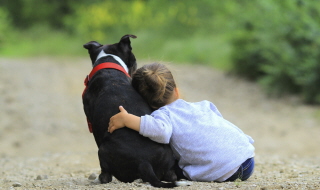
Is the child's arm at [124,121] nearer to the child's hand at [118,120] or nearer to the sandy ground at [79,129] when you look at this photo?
the child's hand at [118,120]

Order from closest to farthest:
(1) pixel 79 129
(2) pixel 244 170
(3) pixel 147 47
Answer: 1. (2) pixel 244 170
2. (1) pixel 79 129
3. (3) pixel 147 47

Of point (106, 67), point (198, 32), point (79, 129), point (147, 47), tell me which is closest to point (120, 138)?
point (106, 67)

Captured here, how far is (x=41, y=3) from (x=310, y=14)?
26.6 metres

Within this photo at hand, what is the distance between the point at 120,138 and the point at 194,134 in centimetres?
56

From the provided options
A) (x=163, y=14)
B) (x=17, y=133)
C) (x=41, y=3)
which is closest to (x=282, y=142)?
(x=17, y=133)

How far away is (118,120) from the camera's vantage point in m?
3.63

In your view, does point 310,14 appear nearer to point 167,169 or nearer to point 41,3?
point 167,169

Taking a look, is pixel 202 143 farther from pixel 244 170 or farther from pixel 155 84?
pixel 155 84

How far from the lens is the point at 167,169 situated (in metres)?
3.75

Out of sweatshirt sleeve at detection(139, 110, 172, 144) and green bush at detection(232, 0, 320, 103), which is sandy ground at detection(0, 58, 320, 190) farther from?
green bush at detection(232, 0, 320, 103)

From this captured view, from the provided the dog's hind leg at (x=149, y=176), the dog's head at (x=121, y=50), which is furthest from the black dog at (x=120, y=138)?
the dog's head at (x=121, y=50)

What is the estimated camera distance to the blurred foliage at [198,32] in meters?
11.6

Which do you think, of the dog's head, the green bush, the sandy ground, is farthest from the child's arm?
the green bush

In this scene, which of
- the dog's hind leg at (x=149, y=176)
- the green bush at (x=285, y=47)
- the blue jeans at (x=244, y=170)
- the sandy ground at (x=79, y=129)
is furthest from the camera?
the green bush at (x=285, y=47)
